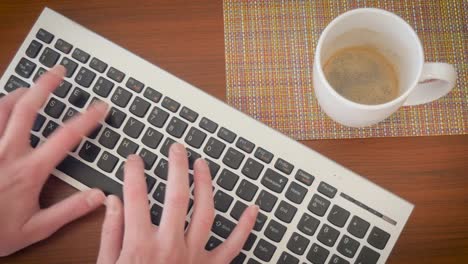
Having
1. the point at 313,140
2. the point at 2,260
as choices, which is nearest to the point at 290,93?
the point at 313,140

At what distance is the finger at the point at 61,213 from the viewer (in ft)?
1.92

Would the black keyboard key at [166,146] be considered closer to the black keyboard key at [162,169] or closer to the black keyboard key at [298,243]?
the black keyboard key at [162,169]

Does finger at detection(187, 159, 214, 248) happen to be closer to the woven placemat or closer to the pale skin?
the pale skin

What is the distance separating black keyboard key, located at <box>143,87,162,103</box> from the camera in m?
0.59

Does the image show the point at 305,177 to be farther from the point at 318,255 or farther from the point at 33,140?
the point at 33,140

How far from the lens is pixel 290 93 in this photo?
2.08 feet

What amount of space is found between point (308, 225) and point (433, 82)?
0.19 meters

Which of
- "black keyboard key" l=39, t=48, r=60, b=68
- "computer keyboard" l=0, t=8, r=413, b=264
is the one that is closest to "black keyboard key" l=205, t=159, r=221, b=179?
"computer keyboard" l=0, t=8, r=413, b=264

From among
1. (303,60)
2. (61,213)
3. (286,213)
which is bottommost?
(61,213)

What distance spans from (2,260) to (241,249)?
0.88 ft

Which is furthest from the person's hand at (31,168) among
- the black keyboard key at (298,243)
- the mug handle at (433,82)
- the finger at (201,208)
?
the mug handle at (433,82)

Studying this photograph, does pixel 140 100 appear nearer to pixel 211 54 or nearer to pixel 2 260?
pixel 211 54

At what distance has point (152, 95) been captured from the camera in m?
0.60

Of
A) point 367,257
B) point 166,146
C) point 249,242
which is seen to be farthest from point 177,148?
point 367,257
